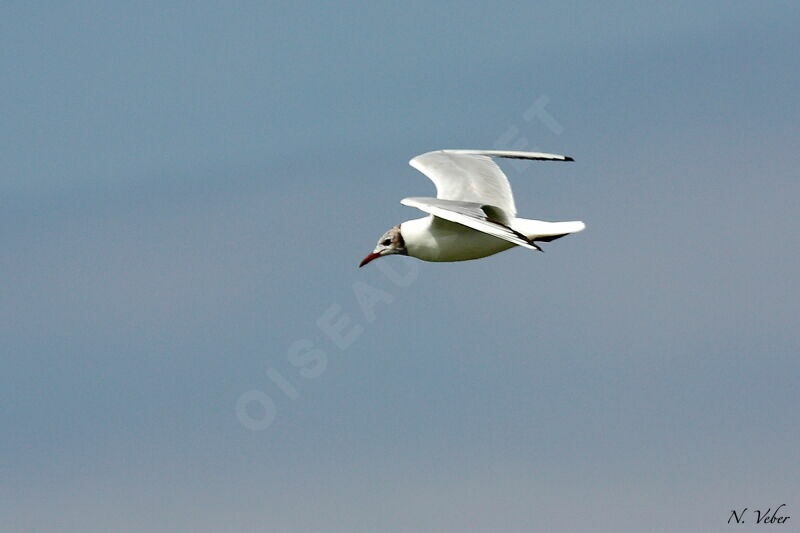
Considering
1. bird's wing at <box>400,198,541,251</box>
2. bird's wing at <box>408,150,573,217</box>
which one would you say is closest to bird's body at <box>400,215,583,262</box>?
bird's wing at <box>400,198,541,251</box>

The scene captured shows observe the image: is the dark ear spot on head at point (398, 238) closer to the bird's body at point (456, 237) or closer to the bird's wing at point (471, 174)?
the bird's body at point (456, 237)

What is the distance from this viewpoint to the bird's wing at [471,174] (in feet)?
63.0

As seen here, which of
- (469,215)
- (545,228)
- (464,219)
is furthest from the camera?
(545,228)

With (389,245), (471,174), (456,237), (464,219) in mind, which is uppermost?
(471,174)

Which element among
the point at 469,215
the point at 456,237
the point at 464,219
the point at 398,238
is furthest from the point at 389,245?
the point at 464,219

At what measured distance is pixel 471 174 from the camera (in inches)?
783

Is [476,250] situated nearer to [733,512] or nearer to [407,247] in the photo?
[407,247]

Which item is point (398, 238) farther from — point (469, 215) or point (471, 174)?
point (469, 215)

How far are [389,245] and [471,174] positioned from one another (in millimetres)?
2064

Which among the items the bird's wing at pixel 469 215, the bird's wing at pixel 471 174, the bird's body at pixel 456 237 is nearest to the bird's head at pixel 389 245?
the bird's body at pixel 456 237

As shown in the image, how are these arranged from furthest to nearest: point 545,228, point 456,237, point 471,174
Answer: point 471,174 → point 545,228 → point 456,237

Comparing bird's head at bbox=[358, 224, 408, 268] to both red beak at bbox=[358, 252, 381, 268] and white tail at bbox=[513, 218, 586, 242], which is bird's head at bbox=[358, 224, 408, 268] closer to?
red beak at bbox=[358, 252, 381, 268]

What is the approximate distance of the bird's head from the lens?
61.0ft

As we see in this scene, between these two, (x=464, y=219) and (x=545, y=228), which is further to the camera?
(x=545, y=228)
